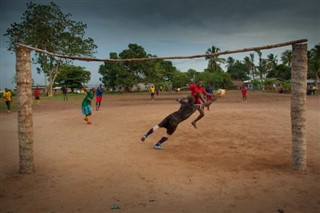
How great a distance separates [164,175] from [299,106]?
389 centimetres

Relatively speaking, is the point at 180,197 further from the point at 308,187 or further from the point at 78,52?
the point at 78,52

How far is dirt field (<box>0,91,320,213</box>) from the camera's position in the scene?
506 cm

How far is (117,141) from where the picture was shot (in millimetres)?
10047

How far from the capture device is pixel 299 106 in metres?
6.71

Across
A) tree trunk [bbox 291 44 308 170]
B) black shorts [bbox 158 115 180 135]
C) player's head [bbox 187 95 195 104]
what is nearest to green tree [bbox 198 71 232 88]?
player's head [bbox 187 95 195 104]

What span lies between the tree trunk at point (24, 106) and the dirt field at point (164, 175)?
0.47 metres

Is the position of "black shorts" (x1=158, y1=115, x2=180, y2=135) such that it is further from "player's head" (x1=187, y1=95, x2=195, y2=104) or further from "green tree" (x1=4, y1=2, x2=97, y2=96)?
"green tree" (x1=4, y1=2, x2=97, y2=96)

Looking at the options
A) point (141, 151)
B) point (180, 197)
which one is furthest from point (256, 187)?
point (141, 151)

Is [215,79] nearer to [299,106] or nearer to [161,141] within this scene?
[161,141]

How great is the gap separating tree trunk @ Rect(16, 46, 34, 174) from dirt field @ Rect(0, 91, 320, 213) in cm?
47

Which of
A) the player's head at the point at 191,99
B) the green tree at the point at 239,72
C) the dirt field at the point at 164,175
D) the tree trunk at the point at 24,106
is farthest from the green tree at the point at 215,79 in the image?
the tree trunk at the point at 24,106

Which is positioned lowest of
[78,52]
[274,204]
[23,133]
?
[274,204]

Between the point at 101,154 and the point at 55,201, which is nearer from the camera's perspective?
the point at 55,201

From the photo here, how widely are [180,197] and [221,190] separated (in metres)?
0.93
